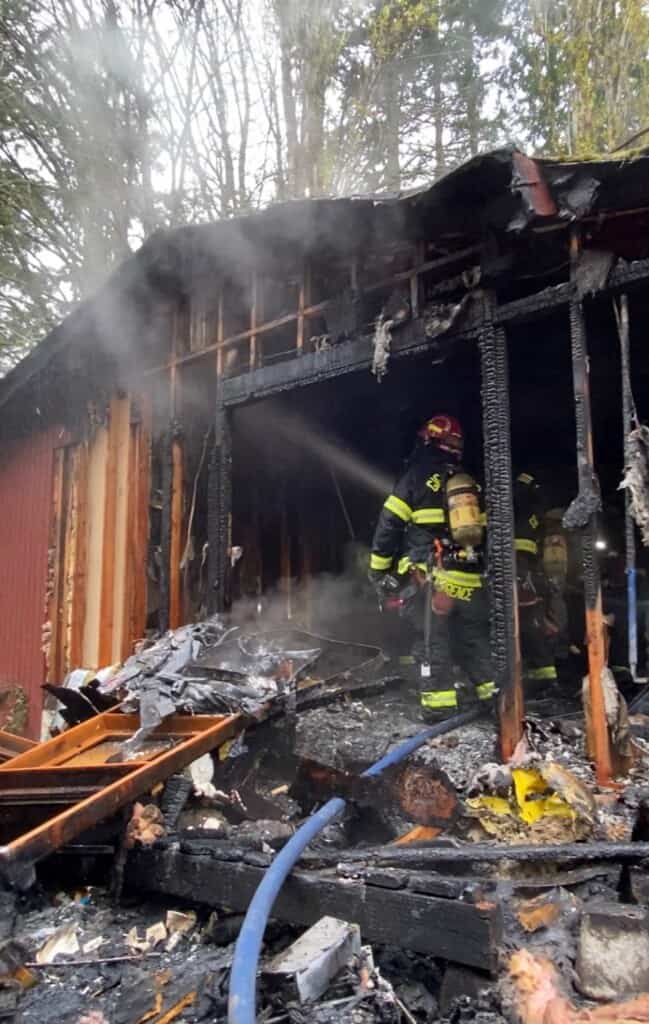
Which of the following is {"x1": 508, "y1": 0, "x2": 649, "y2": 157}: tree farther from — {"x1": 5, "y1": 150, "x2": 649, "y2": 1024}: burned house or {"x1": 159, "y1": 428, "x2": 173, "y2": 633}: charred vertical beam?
{"x1": 159, "y1": 428, "x2": 173, "y2": 633}: charred vertical beam

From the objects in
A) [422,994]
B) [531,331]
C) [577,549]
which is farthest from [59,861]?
[577,549]

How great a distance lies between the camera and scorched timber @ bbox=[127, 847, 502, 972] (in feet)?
7.02

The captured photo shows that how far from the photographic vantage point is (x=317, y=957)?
7.24 ft

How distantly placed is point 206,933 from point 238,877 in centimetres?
28

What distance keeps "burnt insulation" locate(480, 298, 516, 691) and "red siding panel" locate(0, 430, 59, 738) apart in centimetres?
572

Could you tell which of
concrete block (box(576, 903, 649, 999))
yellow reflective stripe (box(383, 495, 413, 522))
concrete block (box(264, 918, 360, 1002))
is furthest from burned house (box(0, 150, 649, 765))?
concrete block (box(264, 918, 360, 1002))

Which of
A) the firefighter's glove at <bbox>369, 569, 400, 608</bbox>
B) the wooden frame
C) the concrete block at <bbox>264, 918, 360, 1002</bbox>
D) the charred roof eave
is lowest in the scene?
the concrete block at <bbox>264, 918, 360, 1002</bbox>

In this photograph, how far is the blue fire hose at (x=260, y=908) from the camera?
1.78m

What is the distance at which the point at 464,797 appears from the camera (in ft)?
10.8

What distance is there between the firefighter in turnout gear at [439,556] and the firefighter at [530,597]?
0.71m

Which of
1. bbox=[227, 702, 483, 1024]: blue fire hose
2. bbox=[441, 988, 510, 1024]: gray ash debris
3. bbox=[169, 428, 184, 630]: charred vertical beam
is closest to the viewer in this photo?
bbox=[227, 702, 483, 1024]: blue fire hose

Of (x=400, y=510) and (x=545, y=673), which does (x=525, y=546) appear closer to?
(x=545, y=673)

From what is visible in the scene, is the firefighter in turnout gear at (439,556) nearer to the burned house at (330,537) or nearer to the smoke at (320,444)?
the burned house at (330,537)

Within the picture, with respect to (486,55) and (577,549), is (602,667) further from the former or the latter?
(486,55)
